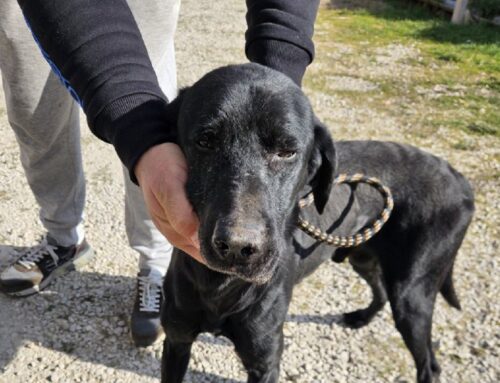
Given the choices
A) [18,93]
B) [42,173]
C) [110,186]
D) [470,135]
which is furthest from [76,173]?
[470,135]

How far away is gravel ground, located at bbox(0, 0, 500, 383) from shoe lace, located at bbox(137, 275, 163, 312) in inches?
7.5

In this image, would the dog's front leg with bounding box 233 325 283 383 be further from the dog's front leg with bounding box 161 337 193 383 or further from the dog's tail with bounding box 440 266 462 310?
the dog's tail with bounding box 440 266 462 310

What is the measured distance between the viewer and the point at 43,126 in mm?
2828

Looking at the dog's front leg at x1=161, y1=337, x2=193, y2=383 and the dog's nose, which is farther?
the dog's front leg at x1=161, y1=337, x2=193, y2=383

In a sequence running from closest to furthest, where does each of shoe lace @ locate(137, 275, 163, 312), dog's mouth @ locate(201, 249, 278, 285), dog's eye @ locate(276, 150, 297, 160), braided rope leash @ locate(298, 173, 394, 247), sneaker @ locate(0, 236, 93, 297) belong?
dog's mouth @ locate(201, 249, 278, 285), dog's eye @ locate(276, 150, 297, 160), braided rope leash @ locate(298, 173, 394, 247), shoe lace @ locate(137, 275, 163, 312), sneaker @ locate(0, 236, 93, 297)

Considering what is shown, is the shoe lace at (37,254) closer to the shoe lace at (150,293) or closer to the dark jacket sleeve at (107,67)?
the shoe lace at (150,293)

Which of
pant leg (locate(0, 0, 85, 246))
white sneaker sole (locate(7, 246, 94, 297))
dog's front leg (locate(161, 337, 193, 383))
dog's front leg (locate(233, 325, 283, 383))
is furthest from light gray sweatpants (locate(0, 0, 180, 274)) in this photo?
dog's front leg (locate(233, 325, 283, 383))

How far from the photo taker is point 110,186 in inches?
167

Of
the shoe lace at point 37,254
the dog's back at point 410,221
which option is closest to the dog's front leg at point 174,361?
the dog's back at point 410,221

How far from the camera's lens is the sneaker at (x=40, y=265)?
3.13m

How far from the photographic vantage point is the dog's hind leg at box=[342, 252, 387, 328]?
3023 millimetres

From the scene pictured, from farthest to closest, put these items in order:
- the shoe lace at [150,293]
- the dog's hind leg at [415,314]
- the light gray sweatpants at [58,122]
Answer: the shoe lace at [150,293]
the dog's hind leg at [415,314]
the light gray sweatpants at [58,122]

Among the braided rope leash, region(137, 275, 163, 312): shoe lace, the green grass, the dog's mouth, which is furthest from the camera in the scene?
the green grass

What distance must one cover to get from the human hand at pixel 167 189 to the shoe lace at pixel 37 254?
6.18 feet
